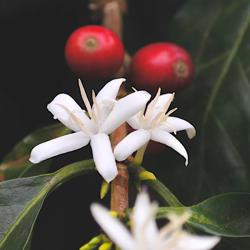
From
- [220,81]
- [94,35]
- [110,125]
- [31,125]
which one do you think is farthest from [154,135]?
[31,125]

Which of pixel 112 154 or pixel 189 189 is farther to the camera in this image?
pixel 189 189

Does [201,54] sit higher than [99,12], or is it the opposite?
[99,12]

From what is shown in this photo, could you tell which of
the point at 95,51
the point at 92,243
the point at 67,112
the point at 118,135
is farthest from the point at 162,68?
the point at 92,243

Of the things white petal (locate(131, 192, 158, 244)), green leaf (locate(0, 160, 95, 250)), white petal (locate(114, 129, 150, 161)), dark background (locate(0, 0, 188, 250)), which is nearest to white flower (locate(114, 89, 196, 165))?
white petal (locate(114, 129, 150, 161))

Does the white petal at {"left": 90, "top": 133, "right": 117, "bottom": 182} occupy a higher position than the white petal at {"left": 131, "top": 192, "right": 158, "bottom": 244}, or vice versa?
the white petal at {"left": 90, "top": 133, "right": 117, "bottom": 182}

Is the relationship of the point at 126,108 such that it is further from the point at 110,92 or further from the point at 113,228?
the point at 113,228

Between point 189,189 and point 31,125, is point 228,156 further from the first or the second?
point 31,125

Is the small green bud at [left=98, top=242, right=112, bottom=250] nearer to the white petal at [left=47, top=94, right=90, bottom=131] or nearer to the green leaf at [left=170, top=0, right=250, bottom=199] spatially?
the white petal at [left=47, top=94, right=90, bottom=131]
